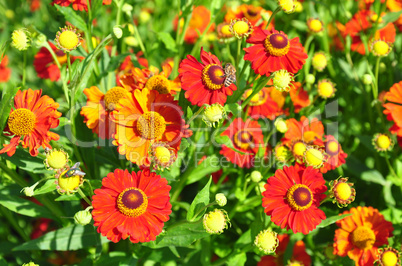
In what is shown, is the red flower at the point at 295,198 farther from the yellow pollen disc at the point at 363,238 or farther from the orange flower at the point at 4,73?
the orange flower at the point at 4,73

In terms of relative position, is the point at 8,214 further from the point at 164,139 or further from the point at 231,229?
the point at 231,229

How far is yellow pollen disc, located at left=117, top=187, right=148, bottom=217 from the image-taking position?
1.13 meters

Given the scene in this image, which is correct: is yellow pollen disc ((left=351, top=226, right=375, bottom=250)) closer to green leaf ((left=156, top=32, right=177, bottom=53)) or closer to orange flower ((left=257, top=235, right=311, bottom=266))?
orange flower ((left=257, top=235, right=311, bottom=266))

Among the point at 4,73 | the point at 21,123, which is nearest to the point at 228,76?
the point at 21,123

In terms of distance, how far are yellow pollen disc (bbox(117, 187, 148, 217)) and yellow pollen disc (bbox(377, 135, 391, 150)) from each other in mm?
1017

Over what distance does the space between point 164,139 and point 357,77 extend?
3.69ft

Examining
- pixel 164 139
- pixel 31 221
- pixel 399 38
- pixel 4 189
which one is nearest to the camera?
pixel 164 139

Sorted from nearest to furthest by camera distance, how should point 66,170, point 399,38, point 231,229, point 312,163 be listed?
point 66,170 < point 312,163 < point 231,229 < point 399,38

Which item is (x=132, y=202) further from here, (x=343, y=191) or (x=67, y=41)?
(x=343, y=191)

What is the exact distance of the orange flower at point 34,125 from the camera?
1.16 metres

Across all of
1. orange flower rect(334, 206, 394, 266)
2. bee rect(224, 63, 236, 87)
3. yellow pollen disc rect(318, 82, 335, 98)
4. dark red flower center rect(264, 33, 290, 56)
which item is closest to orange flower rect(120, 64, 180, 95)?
bee rect(224, 63, 236, 87)

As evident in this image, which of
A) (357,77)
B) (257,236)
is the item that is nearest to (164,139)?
(257,236)

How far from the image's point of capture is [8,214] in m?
1.51

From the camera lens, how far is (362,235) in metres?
1.43
